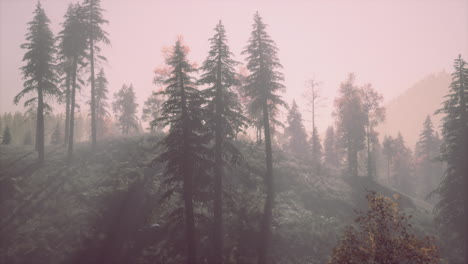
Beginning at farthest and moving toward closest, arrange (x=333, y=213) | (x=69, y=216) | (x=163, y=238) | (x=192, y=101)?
(x=333, y=213), (x=69, y=216), (x=163, y=238), (x=192, y=101)

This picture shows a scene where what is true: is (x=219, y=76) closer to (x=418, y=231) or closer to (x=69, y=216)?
(x=69, y=216)

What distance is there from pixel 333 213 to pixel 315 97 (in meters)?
17.9

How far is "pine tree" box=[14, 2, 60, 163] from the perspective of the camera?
80.7 feet

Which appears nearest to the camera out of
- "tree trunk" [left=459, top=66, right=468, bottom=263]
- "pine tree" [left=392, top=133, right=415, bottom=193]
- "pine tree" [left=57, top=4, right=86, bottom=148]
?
"tree trunk" [left=459, top=66, right=468, bottom=263]

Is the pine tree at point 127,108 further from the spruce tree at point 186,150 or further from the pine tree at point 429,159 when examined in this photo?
the pine tree at point 429,159

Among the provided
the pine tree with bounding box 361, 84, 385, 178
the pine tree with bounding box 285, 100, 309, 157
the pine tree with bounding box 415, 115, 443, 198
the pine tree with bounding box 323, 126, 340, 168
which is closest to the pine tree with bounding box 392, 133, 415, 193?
the pine tree with bounding box 415, 115, 443, 198

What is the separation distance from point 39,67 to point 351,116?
112ft

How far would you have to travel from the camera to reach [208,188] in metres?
17.2

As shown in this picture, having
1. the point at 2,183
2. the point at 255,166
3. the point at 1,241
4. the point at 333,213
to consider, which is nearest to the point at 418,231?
the point at 333,213

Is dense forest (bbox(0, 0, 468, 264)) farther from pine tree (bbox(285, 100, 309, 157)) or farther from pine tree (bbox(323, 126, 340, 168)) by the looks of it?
pine tree (bbox(323, 126, 340, 168))

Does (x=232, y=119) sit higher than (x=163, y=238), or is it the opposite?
(x=232, y=119)

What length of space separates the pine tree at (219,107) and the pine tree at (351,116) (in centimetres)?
2085

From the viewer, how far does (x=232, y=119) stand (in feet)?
54.2

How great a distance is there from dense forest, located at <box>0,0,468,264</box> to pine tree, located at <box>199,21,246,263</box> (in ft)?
0.25
